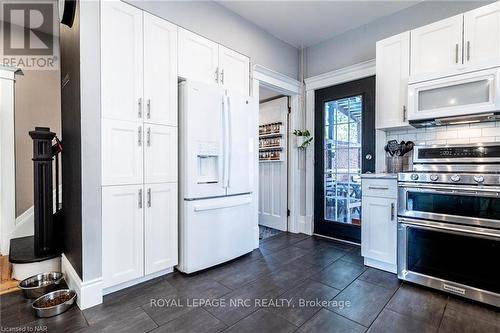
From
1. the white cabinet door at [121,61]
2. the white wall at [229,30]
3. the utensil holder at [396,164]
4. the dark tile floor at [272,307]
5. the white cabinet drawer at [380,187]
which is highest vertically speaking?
the white wall at [229,30]

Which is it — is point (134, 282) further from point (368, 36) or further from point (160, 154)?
point (368, 36)

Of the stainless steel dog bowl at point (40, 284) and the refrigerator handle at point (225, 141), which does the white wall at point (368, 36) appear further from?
the stainless steel dog bowl at point (40, 284)

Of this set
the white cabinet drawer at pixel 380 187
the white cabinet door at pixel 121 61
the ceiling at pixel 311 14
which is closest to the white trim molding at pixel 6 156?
the white cabinet door at pixel 121 61

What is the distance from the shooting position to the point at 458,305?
1.87m

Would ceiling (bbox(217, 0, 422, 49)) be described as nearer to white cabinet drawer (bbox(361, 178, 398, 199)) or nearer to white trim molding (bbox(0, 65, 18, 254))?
white cabinet drawer (bbox(361, 178, 398, 199))

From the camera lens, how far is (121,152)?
201 centimetres

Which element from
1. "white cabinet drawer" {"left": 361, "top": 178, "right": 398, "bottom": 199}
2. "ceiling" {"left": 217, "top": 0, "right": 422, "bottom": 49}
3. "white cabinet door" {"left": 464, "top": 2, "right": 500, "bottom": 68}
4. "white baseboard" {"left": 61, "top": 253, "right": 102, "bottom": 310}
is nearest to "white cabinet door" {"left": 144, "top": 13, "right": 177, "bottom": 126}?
"ceiling" {"left": 217, "top": 0, "right": 422, "bottom": 49}

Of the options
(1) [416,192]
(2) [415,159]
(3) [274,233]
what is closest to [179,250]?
(3) [274,233]

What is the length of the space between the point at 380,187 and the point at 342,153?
40.1 inches

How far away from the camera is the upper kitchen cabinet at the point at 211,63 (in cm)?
245

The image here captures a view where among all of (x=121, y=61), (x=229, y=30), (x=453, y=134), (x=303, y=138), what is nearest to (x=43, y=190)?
(x=121, y=61)

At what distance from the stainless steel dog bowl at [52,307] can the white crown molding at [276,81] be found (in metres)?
2.86

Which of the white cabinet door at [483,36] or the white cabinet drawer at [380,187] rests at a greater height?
the white cabinet door at [483,36]

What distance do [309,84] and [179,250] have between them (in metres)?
2.93
